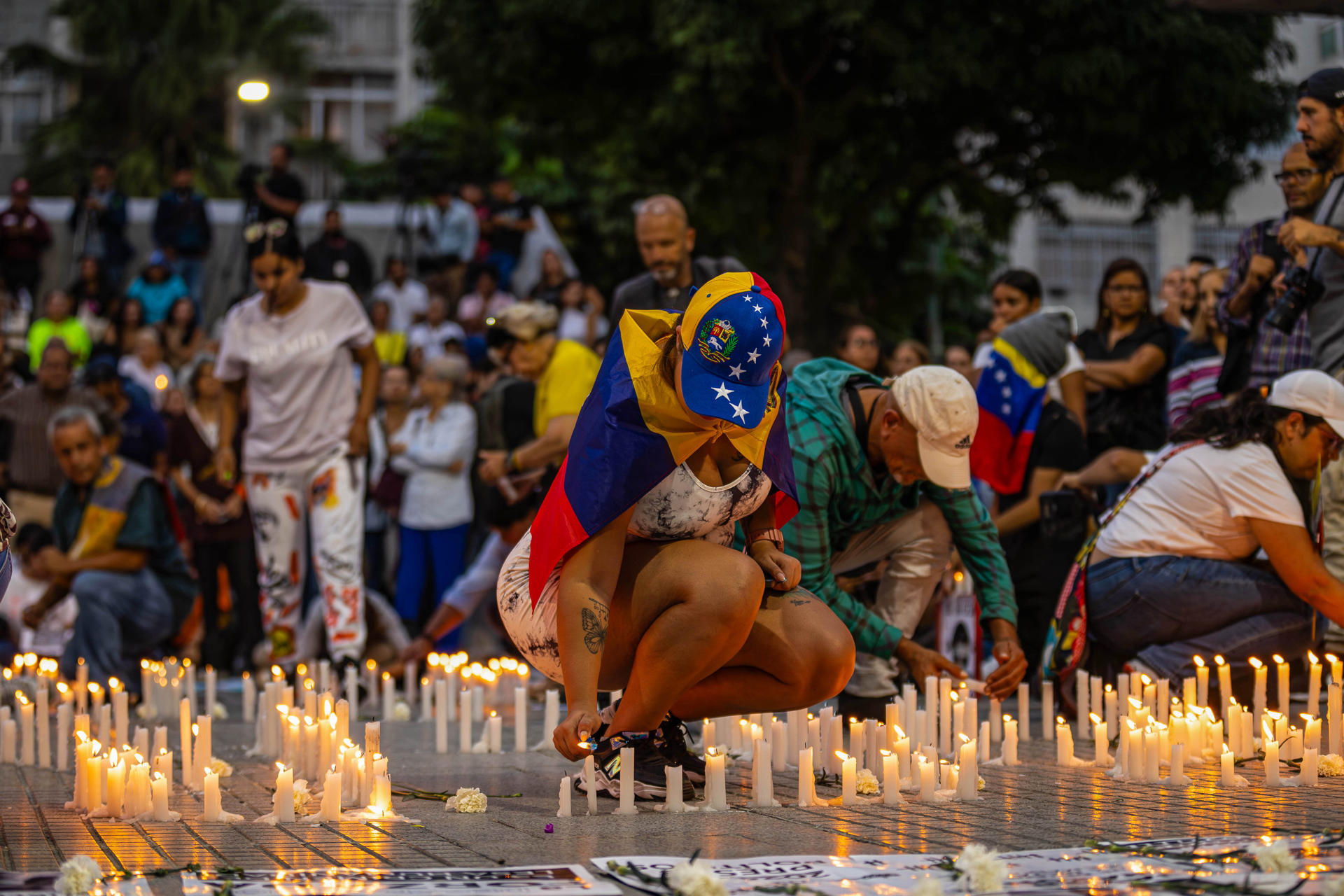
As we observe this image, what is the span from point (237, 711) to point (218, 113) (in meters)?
31.2

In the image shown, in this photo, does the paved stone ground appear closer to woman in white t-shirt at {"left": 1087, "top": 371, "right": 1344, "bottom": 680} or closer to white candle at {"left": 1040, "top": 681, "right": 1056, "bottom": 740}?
white candle at {"left": 1040, "top": 681, "right": 1056, "bottom": 740}

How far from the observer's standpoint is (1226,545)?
20.7 ft

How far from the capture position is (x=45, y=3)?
124 feet

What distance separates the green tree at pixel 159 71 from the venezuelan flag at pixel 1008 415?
95.8 ft

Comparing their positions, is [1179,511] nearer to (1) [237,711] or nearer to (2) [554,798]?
(2) [554,798]

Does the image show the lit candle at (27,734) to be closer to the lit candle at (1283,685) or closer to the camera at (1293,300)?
the lit candle at (1283,685)

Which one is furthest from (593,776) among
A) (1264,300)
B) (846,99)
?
(846,99)

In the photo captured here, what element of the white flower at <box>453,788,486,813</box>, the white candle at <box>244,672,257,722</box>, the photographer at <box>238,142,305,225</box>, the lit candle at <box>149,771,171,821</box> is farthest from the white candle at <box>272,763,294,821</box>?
the photographer at <box>238,142,305,225</box>

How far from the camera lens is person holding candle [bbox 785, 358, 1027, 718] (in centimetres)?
509

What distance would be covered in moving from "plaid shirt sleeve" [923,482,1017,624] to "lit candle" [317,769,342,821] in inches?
93.6

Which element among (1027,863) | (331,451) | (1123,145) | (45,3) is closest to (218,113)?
(45,3)

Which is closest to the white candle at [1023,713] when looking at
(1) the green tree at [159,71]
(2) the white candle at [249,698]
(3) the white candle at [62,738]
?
(2) the white candle at [249,698]

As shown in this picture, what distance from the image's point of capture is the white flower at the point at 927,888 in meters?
3.02

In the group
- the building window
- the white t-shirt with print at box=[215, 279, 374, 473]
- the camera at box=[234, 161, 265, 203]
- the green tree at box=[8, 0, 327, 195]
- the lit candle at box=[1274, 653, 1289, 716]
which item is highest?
the green tree at box=[8, 0, 327, 195]
